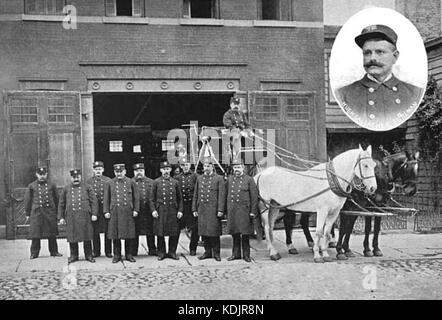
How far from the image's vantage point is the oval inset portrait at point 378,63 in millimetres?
10664

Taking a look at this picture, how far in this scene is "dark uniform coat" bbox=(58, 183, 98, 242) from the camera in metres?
8.87

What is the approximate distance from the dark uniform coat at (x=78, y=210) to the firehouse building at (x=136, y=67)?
2.73 metres

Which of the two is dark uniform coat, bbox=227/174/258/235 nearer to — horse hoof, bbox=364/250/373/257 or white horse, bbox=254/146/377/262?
white horse, bbox=254/146/377/262

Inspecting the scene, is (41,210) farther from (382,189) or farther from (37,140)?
(382,189)

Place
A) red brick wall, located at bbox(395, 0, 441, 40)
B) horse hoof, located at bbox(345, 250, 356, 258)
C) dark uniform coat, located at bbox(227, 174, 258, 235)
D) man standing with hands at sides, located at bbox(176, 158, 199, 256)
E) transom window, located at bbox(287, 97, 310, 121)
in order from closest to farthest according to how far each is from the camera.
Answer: dark uniform coat, located at bbox(227, 174, 258, 235) → horse hoof, located at bbox(345, 250, 356, 258) → man standing with hands at sides, located at bbox(176, 158, 199, 256) → transom window, located at bbox(287, 97, 310, 121) → red brick wall, located at bbox(395, 0, 441, 40)

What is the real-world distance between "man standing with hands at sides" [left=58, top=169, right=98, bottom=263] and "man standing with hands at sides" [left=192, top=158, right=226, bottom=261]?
5.49 feet

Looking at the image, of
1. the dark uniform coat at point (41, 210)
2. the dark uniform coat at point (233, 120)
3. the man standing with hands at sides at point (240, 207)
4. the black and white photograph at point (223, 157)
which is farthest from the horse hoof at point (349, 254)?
the dark uniform coat at point (41, 210)

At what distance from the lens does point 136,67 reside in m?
12.1

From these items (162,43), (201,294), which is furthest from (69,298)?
(162,43)

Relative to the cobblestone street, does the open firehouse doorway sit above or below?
above

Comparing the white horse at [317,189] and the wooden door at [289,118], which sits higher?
the wooden door at [289,118]

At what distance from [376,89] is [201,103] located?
16.9ft

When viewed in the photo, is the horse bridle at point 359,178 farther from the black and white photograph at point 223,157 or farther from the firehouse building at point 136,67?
the firehouse building at point 136,67

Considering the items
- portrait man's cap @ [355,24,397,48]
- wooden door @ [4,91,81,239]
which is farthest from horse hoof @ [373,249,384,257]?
wooden door @ [4,91,81,239]
